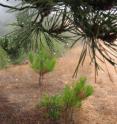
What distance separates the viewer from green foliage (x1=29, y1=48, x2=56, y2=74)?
5.02 meters

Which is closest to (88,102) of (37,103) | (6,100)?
(37,103)

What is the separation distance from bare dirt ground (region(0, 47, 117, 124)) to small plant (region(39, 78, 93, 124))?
5.6 inches

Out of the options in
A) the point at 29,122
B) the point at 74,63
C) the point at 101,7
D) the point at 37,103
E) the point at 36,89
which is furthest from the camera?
the point at 74,63

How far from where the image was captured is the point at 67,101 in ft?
14.3

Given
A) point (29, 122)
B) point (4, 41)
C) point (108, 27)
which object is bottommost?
point (29, 122)

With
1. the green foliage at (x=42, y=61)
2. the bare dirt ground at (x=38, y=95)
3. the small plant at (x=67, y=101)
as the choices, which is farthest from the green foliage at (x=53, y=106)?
the green foliage at (x=42, y=61)

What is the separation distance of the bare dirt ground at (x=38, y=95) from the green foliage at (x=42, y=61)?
0.28 meters

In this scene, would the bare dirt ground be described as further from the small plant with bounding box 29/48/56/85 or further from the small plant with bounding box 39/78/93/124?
the small plant with bounding box 29/48/56/85

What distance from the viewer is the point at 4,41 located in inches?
156

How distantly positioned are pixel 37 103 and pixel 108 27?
2.63m

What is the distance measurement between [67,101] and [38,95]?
823 millimetres

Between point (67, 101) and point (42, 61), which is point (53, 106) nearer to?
point (67, 101)

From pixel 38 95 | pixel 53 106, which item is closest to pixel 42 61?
pixel 38 95

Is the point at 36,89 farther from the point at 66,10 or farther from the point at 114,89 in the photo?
the point at 66,10
